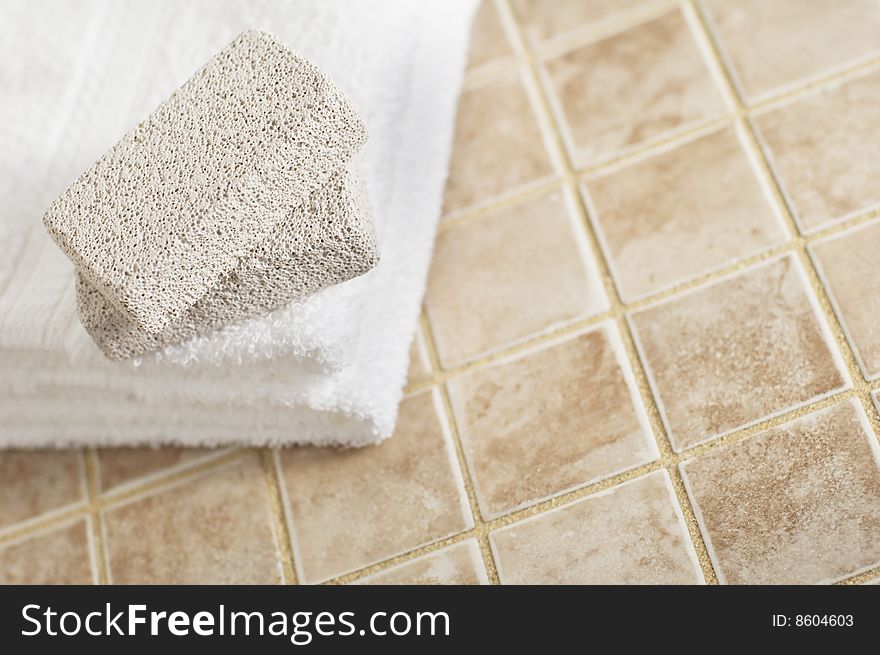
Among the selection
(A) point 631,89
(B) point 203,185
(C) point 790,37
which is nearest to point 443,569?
(B) point 203,185

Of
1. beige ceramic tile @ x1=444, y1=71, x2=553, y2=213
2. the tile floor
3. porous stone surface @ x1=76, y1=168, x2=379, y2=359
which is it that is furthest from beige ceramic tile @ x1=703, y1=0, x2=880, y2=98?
porous stone surface @ x1=76, y1=168, x2=379, y2=359

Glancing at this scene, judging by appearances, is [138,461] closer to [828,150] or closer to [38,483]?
[38,483]

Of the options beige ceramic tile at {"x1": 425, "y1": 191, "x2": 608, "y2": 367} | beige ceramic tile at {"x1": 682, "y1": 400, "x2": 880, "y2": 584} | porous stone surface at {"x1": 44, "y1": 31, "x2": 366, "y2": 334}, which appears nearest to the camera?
porous stone surface at {"x1": 44, "y1": 31, "x2": 366, "y2": 334}

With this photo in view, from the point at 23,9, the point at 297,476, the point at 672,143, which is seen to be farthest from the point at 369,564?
the point at 23,9

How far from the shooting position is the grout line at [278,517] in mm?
766

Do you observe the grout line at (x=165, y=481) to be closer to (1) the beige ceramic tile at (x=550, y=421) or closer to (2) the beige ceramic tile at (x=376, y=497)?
(2) the beige ceramic tile at (x=376, y=497)

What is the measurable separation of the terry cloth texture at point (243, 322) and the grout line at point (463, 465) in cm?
4

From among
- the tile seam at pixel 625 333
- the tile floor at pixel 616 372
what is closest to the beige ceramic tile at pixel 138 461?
the tile floor at pixel 616 372

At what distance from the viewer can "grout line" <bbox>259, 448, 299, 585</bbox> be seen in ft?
2.51

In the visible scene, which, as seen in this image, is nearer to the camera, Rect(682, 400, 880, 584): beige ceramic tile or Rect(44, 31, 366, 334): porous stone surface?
Rect(44, 31, 366, 334): porous stone surface

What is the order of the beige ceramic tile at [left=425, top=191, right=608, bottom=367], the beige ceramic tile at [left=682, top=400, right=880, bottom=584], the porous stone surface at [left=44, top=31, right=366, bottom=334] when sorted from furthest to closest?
the beige ceramic tile at [left=425, top=191, right=608, bottom=367] < the beige ceramic tile at [left=682, top=400, right=880, bottom=584] < the porous stone surface at [left=44, top=31, right=366, bottom=334]

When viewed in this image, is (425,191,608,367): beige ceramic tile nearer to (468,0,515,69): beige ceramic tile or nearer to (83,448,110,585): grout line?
(468,0,515,69): beige ceramic tile

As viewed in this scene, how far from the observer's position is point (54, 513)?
31.9 inches

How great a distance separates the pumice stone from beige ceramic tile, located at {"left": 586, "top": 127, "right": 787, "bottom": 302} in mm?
291
